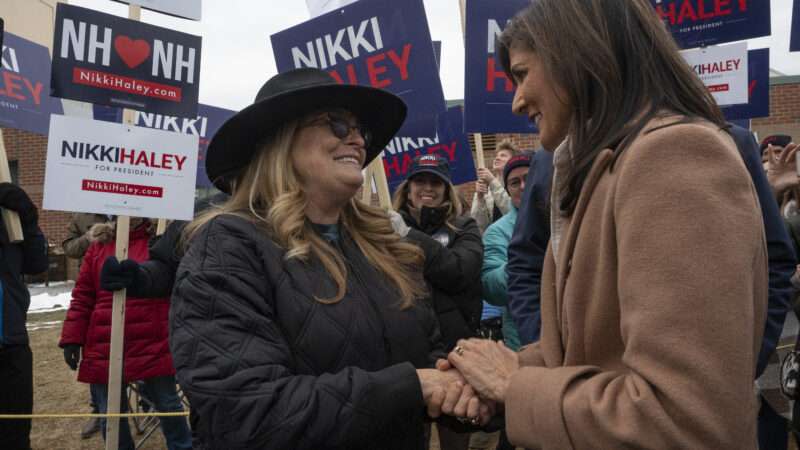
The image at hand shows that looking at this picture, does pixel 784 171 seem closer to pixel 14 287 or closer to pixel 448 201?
pixel 448 201

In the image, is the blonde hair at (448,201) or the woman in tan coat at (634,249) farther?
the blonde hair at (448,201)

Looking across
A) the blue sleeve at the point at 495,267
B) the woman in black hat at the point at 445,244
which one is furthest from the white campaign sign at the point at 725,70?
the woman in black hat at the point at 445,244

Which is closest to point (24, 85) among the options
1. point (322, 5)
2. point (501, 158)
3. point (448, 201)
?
point (322, 5)

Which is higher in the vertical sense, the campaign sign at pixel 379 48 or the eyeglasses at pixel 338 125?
the campaign sign at pixel 379 48

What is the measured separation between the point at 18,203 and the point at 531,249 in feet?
9.56

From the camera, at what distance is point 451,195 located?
4.11 metres

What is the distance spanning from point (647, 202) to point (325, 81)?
1322 mm

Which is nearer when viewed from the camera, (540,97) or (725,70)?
(540,97)

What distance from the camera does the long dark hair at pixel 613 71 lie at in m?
1.15

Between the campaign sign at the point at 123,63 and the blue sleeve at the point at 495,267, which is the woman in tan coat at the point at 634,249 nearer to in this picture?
the blue sleeve at the point at 495,267

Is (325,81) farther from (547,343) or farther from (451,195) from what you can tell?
(451,195)

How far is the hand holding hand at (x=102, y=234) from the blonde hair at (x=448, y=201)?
212cm

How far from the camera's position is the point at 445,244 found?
3750 mm

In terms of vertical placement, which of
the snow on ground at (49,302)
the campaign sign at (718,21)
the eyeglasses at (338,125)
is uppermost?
the campaign sign at (718,21)
